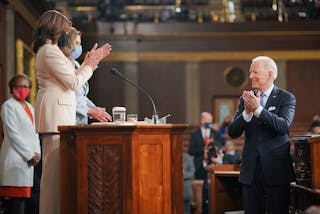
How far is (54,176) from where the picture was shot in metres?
4.73

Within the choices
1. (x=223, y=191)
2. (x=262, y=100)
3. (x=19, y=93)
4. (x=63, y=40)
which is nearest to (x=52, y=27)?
(x=63, y=40)

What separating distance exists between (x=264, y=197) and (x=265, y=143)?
13.4 inches

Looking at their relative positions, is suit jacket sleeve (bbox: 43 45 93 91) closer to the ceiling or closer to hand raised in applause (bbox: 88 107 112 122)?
hand raised in applause (bbox: 88 107 112 122)

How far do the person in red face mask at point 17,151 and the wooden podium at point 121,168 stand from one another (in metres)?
1.30

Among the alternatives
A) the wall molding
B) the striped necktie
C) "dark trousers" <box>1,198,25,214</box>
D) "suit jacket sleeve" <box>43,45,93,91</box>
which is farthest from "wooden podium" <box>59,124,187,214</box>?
the wall molding

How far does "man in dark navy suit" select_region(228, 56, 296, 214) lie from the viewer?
15.2ft

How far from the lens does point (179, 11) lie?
44.6 ft

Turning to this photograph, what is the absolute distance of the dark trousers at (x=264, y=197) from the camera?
4637 millimetres

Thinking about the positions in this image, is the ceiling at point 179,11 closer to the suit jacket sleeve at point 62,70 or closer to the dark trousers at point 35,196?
the dark trousers at point 35,196

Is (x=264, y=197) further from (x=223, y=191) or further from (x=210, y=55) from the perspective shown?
(x=210, y=55)

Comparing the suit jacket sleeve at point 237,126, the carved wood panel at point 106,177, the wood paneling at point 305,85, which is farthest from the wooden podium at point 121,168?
the wood paneling at point 305,85

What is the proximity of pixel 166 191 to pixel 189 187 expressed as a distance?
4.99 metres

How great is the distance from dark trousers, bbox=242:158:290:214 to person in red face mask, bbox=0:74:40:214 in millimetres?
1827

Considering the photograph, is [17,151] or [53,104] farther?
[17,151]
